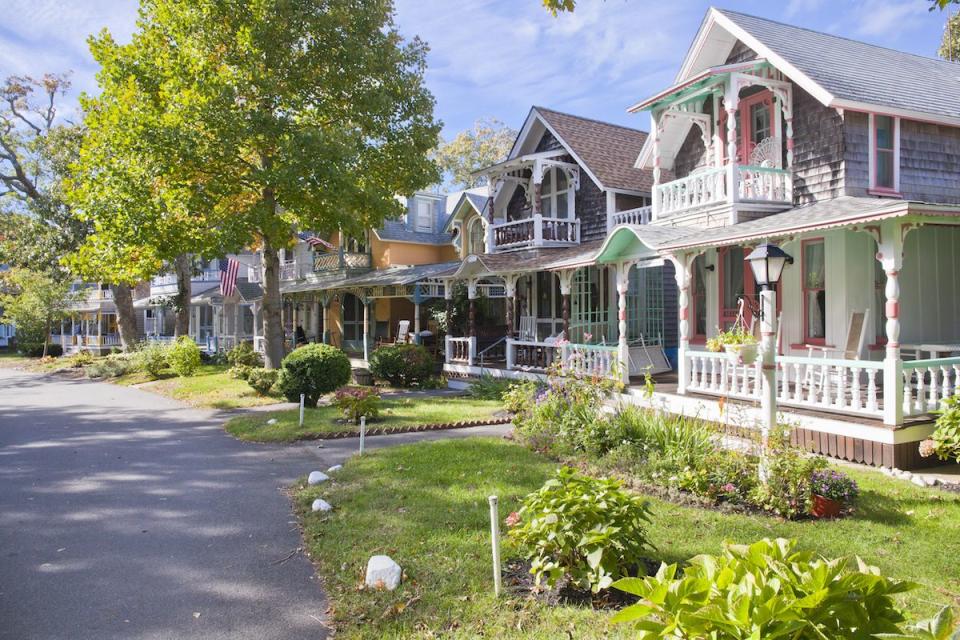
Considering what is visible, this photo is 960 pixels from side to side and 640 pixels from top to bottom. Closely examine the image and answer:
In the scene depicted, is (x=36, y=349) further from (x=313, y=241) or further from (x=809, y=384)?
(x=809, y=384)

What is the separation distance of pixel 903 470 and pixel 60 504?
1118cm

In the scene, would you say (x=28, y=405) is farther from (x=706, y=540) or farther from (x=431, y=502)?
(x=706, y=540)

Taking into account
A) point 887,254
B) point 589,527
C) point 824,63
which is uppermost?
point 824,63

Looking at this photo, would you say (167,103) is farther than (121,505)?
Yes

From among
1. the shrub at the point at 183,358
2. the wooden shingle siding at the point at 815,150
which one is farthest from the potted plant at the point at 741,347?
the shrub at the point at 183,358

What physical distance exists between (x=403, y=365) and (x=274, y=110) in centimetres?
842

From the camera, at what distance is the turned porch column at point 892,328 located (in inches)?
344

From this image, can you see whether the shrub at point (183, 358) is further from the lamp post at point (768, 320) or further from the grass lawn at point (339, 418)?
the lamp post at point (768, 320)

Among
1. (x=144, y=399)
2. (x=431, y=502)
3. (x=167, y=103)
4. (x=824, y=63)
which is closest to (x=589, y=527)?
(x=431, y=502)

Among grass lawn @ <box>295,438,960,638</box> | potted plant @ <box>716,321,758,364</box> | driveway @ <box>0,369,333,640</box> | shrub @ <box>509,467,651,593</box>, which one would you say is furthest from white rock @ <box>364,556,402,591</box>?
potted plant @ <box>716,321,758,364</box>

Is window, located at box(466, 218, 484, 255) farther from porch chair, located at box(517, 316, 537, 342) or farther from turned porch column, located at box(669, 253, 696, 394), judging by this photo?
turned porch column, located at box(669, 253, 696, 394)

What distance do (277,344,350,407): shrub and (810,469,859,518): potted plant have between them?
1120 centimetres

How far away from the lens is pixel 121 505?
779cm

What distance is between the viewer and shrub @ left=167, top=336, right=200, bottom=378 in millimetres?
24812
